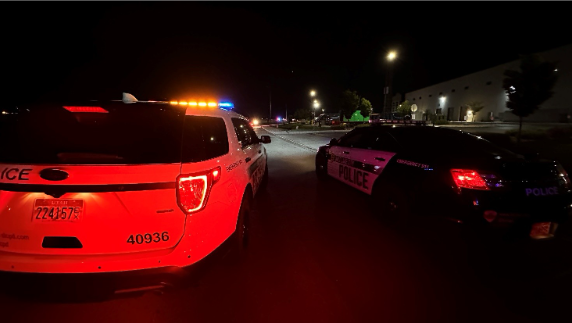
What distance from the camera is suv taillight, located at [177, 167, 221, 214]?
2123 mm

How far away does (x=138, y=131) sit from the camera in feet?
7.82

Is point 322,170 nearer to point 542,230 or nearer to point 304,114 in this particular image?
point 542,230

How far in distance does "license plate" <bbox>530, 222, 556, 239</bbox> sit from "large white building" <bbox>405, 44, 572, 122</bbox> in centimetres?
3410

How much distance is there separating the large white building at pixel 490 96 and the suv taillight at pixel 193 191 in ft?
121

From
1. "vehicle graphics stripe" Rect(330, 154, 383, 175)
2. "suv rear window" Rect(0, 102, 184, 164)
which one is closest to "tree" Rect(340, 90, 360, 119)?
"vehicle graphics stripe" Rect(330, 154, 383, 175)

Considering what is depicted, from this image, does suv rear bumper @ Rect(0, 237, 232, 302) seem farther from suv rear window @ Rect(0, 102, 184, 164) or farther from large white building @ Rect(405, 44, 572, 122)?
large white building @ Rect(405, 44, 572, 122)

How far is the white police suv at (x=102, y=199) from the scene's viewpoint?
2012mm

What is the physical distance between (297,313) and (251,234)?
1.82 meters

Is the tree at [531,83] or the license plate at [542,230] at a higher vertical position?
the tree at [531,83]

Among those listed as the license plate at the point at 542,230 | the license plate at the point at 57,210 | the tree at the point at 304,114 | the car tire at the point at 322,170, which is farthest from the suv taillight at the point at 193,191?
the tree at the point at 304,114

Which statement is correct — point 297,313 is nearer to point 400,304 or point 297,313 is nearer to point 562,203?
point 400,304

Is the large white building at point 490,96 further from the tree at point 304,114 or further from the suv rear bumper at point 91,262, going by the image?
the suv rear bumper at point 91,262

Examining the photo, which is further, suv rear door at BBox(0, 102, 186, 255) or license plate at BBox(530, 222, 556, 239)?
license plate at BBox(530, 222, 556, 239)

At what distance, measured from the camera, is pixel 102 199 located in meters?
2.03
